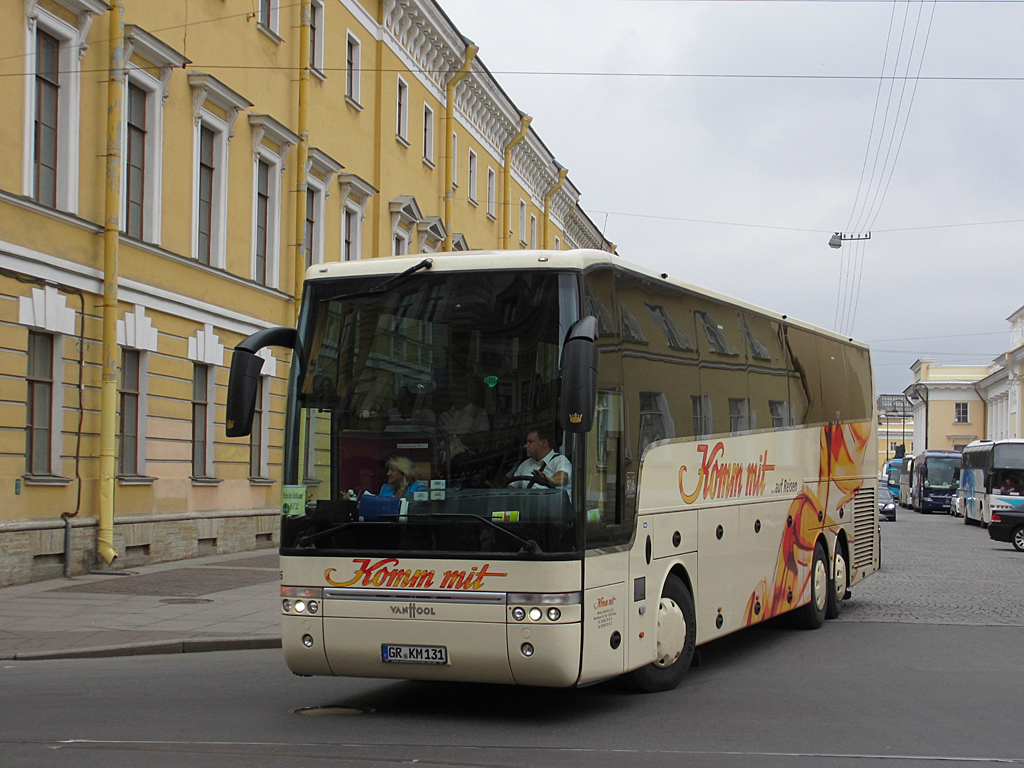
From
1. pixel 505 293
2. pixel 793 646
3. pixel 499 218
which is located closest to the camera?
pixel 505 293

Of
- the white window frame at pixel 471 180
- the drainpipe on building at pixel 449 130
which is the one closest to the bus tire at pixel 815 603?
the drainpipe on building at pixel 449 130

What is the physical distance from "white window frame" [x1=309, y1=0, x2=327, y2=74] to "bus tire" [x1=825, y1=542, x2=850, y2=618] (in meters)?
17.1

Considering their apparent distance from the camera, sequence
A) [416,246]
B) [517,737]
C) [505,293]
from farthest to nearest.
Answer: [416,246]
[505,293]
[517,737]

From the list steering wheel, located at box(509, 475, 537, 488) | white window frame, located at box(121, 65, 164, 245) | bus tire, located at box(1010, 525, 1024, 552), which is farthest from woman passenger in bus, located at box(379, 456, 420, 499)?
bus tire, located at box(1010, 525, 1024, 552)

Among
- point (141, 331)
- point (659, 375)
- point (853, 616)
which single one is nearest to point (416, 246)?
point (141, 331)

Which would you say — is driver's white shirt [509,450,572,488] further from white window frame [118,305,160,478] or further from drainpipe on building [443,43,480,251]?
drainpipe on building [443,43,480,251]

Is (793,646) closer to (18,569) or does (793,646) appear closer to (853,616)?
(853,616)

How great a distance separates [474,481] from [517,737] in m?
1.59

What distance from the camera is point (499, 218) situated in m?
44.2

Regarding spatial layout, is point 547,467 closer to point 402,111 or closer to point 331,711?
point 331,711

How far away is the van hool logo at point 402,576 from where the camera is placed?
8.07 m

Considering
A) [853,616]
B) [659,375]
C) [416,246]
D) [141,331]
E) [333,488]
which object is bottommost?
[853,616]

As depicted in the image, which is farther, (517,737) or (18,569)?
(18,569)

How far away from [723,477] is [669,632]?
1.91 m
